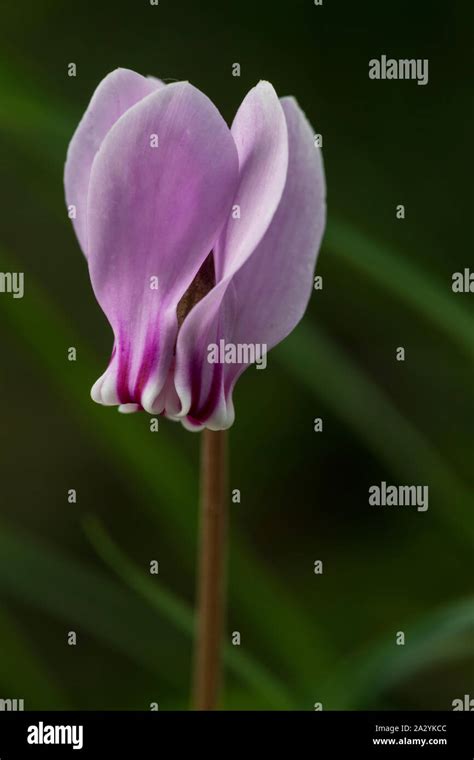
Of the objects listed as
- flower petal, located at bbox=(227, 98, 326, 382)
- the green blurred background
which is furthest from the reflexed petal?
the green blurred background

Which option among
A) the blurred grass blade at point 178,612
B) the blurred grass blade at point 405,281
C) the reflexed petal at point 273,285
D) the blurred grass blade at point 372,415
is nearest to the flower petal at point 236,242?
the reflexed petal at point 273,285

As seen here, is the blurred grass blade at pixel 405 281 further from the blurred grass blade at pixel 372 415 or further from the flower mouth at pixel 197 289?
the flower mouth at pixel 197 289

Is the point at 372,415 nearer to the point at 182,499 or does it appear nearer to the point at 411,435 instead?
the point at 411,435

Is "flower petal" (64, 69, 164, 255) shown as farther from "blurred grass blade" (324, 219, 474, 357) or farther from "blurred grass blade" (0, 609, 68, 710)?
"blurred grass blade" (0, 609, 68, 710)

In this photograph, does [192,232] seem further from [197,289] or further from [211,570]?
[211,570]

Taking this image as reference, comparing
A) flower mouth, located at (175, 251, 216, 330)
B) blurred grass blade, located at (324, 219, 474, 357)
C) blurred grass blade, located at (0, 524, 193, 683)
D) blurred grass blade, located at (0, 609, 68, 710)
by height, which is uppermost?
blurred grass blade, located at (324, 219, 474, 357)
